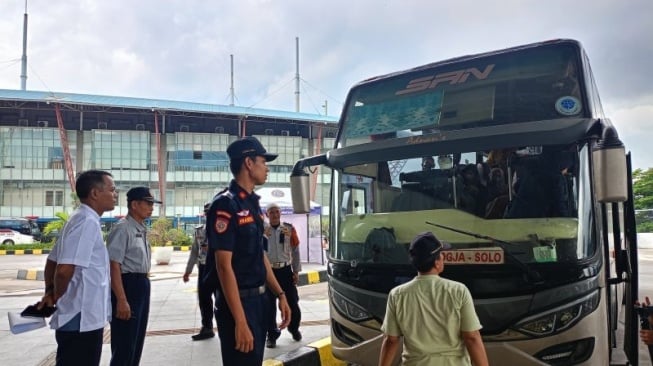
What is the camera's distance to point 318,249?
50.7 ft

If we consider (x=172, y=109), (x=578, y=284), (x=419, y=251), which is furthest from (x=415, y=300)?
(x=172, y=109)

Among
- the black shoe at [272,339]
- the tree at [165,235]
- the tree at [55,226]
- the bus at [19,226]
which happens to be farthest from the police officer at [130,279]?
the bus at [19,226]

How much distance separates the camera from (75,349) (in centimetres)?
294

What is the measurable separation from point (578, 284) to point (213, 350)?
380cm

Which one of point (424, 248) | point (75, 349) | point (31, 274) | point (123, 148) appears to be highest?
point (123, 148)

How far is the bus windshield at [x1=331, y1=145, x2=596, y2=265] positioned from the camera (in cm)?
333

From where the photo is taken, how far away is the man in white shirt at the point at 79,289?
2.88m

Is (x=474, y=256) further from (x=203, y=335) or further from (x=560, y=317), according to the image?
(x=203, y=335)

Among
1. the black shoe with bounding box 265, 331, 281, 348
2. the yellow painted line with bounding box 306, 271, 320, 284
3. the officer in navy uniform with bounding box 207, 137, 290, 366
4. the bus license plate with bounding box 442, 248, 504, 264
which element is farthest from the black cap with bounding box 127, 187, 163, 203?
the yellow painted line with bounding box 306, 271, 320, 284

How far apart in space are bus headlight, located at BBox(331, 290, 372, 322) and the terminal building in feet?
118

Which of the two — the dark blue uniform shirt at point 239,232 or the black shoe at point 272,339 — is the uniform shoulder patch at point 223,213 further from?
the black shoe at point 272,339

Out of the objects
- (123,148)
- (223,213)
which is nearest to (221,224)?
(223,213)

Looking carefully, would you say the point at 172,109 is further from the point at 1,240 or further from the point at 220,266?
the point at 220,266

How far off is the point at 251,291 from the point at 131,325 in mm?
1499
